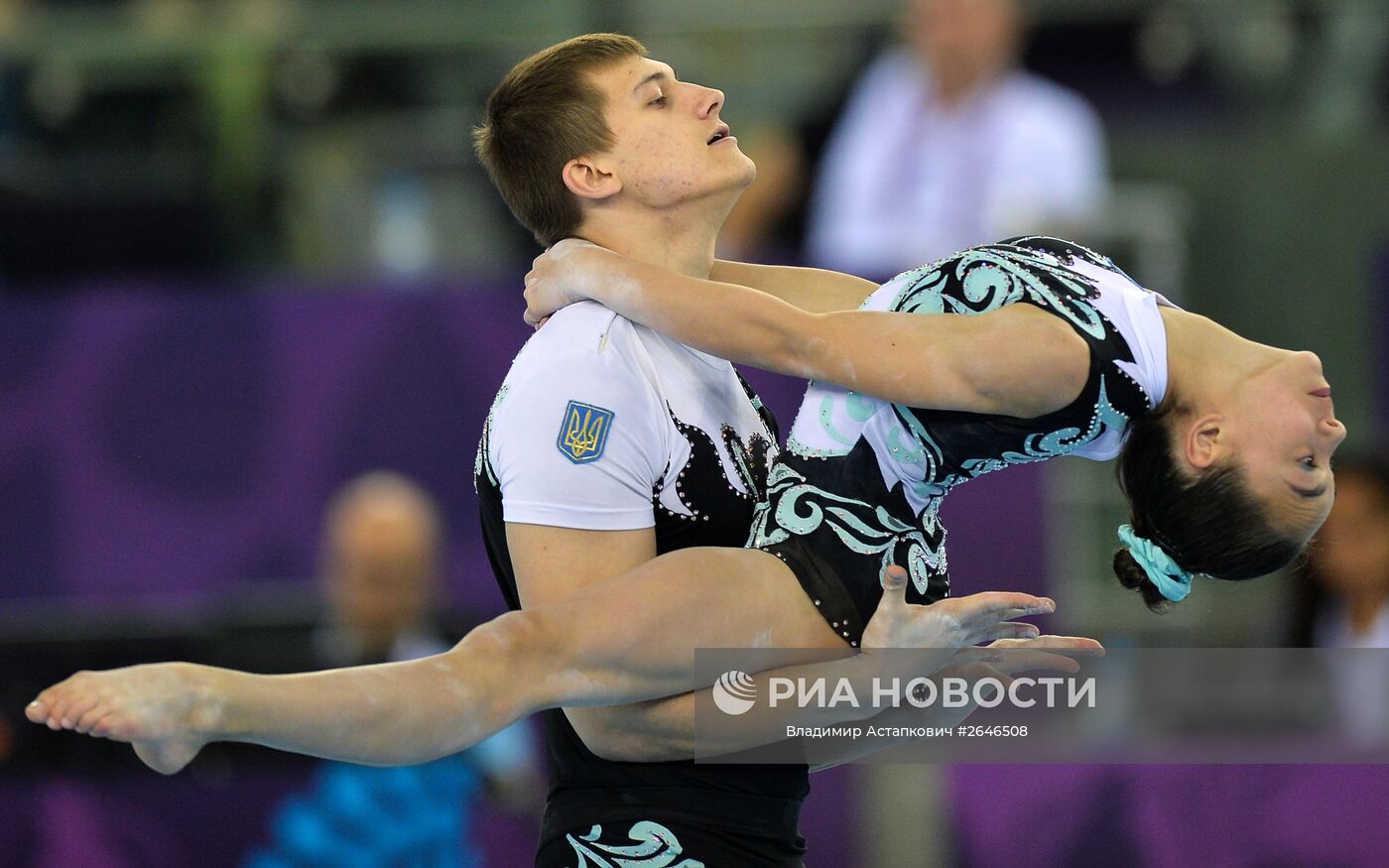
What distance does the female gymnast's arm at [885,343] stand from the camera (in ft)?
9.19

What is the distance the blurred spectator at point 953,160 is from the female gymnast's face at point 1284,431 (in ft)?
10.2

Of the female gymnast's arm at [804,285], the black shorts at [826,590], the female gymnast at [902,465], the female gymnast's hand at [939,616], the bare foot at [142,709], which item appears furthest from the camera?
the female gymnast's arm at [804,285]

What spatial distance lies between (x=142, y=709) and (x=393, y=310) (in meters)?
3.90

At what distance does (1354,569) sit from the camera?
5.51 meters

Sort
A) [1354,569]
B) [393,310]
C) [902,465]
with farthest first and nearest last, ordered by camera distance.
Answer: [393,310] < [1354,569] < [902,465]

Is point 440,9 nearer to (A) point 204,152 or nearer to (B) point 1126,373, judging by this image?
(A) point 204,152

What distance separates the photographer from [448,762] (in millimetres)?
4809

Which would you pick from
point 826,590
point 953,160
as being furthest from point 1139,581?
point 953,160

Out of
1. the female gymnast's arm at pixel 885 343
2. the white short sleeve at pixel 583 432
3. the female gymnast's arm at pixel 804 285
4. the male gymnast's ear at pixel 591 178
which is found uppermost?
the male gymnast's ear at pixel 591 178

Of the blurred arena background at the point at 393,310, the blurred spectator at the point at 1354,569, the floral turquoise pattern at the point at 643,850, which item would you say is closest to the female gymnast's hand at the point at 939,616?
the floral turquoise pattern at the point at 643,850

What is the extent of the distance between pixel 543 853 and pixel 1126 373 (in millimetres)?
1425

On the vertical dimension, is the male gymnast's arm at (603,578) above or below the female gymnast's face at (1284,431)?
below

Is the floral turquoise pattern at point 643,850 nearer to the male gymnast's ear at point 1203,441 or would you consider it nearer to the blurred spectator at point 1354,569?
the male gymnast's ear at point 1203,441

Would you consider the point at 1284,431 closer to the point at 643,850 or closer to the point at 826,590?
the point at 826,590
